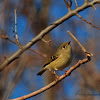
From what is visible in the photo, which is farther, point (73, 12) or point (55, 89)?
point (55, 89)

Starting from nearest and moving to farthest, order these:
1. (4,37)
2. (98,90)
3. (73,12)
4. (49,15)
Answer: (4,37) < (73,12) < (98,90) < (49,15)

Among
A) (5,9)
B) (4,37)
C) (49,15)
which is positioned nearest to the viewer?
(4,37)

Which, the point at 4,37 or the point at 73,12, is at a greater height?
the point at 73,12

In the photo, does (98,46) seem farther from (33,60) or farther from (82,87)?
(33,60)

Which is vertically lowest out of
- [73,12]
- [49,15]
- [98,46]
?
[73,12]

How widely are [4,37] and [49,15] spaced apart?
4741 millimetres

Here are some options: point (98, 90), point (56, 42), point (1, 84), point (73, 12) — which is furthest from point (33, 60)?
point (1, 84)

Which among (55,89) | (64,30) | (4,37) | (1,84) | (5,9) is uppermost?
(64,30)

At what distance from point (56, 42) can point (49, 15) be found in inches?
50.4

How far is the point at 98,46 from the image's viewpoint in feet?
18.4

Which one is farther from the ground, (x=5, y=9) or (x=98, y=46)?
(x=98, y=46)

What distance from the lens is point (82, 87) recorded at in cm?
502

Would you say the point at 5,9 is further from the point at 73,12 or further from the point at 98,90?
the point at 98,90

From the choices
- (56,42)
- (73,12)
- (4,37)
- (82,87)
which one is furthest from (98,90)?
(4,37)
